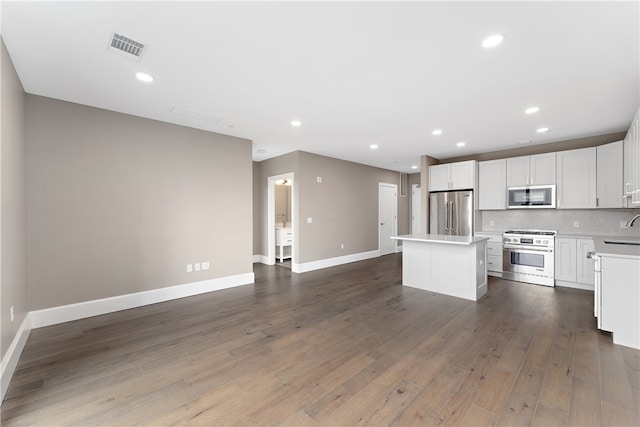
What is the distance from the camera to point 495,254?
520cm

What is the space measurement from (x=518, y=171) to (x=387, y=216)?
11.5 ft

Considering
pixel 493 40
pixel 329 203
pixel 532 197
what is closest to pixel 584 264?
pixel 532 197

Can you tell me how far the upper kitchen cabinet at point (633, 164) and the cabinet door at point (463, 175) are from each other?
2.13 m

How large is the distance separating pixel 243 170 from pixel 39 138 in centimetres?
253

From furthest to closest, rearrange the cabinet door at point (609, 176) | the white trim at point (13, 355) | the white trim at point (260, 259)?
the white trim at point (260, 259) → the cabinet door at point (609, 176) → the white trim at point (13, 355)

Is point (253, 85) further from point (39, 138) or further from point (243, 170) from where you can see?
point (39, 138)

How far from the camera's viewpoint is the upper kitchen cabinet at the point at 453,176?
18.5 ft

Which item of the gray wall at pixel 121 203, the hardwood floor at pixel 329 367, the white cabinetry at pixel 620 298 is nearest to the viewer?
the hardwood floor at pixel 329 367

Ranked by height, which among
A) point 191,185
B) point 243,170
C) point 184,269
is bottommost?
point 184,269

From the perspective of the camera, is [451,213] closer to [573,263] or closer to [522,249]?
[522,249]

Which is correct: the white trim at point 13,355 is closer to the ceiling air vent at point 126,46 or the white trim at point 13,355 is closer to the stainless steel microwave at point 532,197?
the ceiling air vent at point 126,46

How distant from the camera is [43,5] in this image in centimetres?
173

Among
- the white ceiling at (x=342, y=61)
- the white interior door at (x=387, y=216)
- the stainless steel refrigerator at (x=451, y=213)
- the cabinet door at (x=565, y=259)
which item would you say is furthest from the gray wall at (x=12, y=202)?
the cabinet door at (x=565, y=259)

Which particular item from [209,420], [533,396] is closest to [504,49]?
[533,396]
